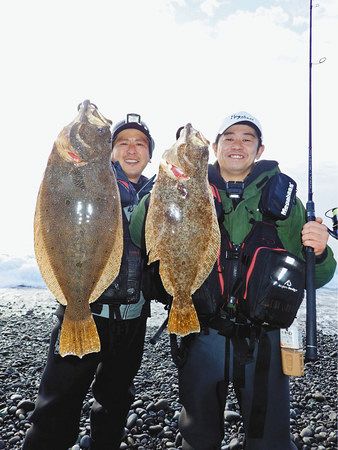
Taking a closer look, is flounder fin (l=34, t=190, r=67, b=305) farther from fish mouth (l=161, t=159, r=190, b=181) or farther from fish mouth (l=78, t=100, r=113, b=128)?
fish mouth (l=161, t=159, r=190, b=181)

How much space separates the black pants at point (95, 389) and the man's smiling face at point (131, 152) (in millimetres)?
1643

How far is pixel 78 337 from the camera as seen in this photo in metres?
2.67

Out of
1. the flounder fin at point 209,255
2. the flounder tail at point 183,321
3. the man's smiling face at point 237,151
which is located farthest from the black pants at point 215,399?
the man's smiling face at point 237,151

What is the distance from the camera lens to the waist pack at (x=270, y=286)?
2.98 m

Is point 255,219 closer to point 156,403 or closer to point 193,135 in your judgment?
point 193,135

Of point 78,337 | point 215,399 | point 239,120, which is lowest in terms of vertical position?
point 215,399

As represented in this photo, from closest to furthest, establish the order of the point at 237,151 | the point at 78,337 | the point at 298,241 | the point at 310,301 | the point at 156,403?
the point at 78,337, the point at 310,301, the point at 298,241, the point at 237,151, the point at 156,403

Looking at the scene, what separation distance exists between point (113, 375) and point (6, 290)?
14.2m

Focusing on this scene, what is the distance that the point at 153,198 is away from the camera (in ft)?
9.14

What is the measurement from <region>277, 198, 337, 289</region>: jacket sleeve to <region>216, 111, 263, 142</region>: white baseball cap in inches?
33.1

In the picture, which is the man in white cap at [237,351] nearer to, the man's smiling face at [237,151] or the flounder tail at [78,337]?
the man's smiling face at [237,151]

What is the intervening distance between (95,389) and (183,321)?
1507mm

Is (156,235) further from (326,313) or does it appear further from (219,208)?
(326,313)

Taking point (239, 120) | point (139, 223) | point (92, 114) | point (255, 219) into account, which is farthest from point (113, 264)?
point (239, 120)
